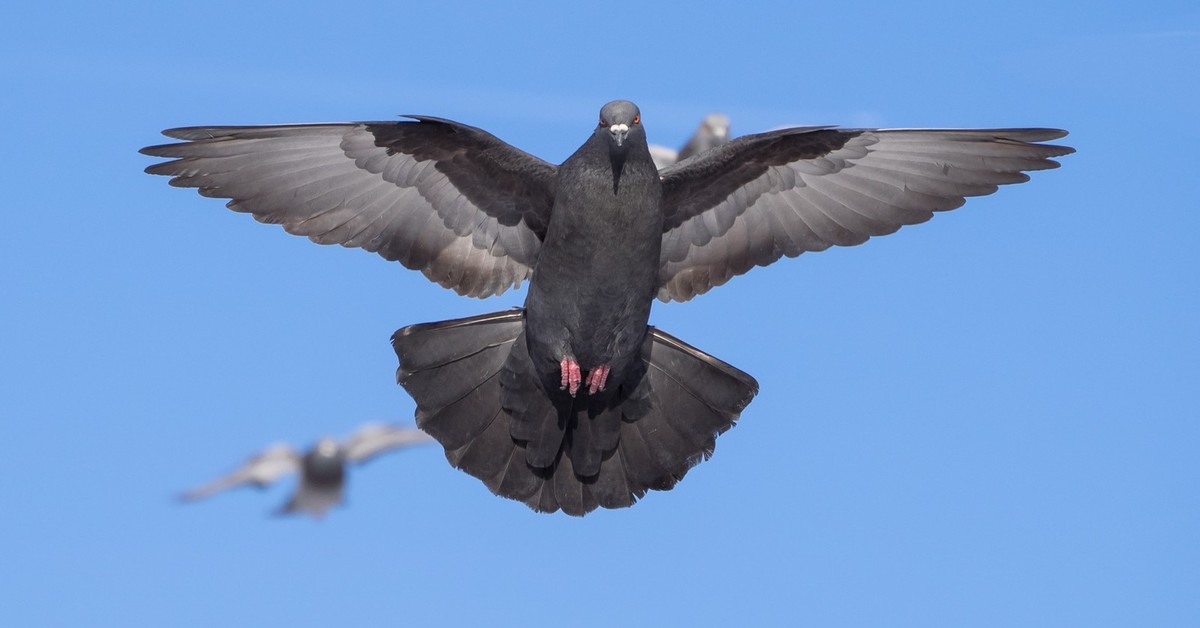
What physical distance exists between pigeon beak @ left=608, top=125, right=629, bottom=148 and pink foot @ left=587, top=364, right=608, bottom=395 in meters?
1.48

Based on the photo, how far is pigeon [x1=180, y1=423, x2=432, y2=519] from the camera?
901 inches

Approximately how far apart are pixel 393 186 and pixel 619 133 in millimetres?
1593

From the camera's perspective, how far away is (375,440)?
2311 centimetres

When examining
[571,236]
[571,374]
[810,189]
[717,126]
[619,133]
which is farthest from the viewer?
[717,126]

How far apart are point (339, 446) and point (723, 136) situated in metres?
8.79

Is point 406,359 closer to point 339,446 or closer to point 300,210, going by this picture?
point 300,210

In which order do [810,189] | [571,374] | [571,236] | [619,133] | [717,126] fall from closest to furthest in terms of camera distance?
[619,133] → [571,236] → [571,374] → [810,189] → [717,126]

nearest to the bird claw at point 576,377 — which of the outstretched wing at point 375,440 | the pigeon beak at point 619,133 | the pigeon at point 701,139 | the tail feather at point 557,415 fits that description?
the tail feather at point 557,415

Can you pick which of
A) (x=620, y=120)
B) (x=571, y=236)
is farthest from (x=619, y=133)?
(x=571, y=236)

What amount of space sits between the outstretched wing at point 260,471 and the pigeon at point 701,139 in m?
8.61

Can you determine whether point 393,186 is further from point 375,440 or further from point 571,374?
point 375,440

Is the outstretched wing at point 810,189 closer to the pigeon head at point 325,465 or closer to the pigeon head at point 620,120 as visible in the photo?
the pigeon head at point 620,120

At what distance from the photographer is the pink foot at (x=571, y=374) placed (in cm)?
991

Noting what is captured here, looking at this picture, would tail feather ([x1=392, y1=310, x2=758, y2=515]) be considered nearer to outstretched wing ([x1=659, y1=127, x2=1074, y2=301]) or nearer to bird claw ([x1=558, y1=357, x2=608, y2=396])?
bird claw ([x1=558, y1=357, x2=608, y2=396])
